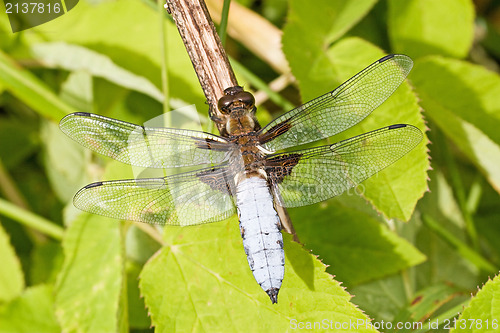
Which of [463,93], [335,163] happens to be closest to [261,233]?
[335,163]

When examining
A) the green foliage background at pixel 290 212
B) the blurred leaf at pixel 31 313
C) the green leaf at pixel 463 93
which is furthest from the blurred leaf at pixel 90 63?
the green leaf at pixel 463 93

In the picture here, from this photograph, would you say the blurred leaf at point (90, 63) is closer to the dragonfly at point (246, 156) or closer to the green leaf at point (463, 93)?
the dragonfly at point (246, 156)

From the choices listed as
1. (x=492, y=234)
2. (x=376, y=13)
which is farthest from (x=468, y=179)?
(x=376, y=13)

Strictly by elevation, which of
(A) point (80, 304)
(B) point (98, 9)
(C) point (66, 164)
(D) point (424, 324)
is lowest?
(D) point (424, 324)

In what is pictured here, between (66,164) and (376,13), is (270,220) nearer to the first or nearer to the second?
(66,164)

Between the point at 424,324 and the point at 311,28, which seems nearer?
the point at 424,324

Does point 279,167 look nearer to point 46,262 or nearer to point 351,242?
point 351,242
